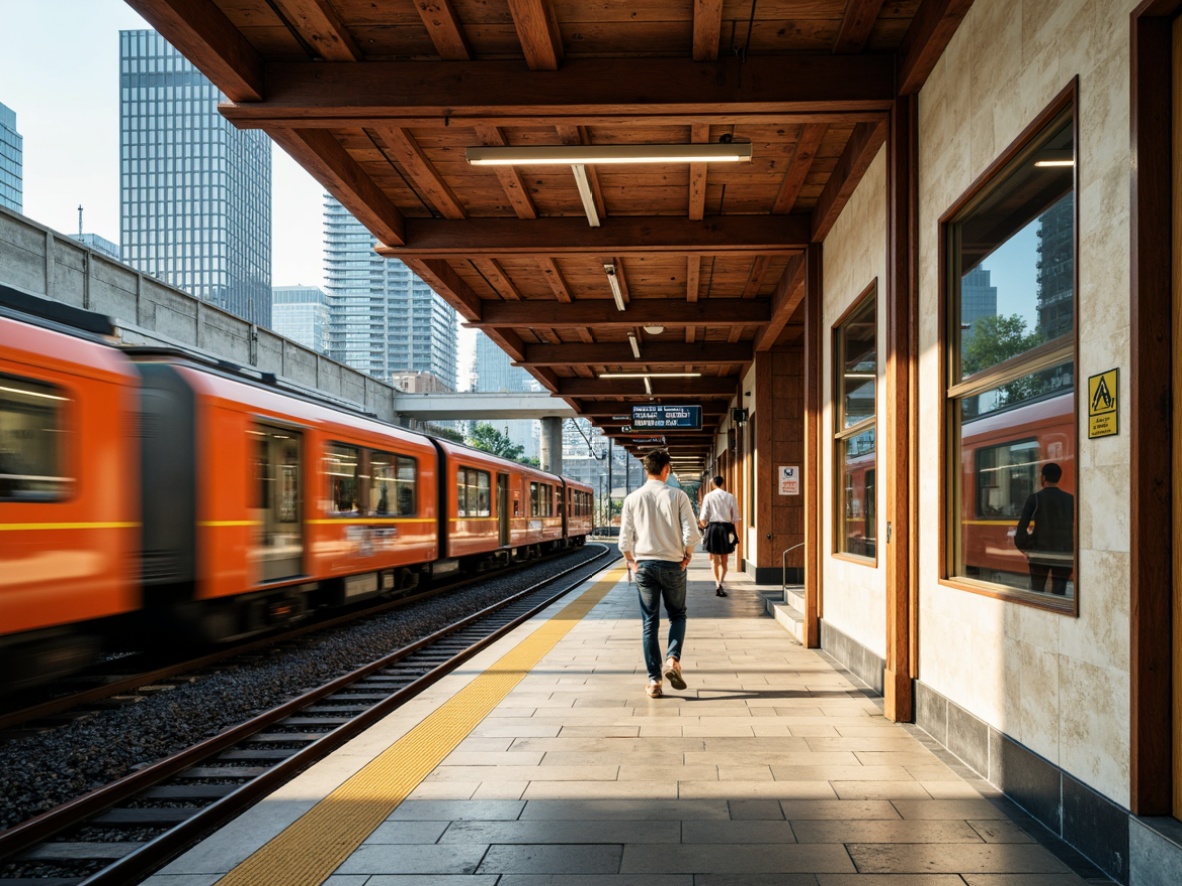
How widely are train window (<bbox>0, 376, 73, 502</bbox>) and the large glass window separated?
210 inches

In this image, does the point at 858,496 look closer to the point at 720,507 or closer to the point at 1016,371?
the point at 1016,371

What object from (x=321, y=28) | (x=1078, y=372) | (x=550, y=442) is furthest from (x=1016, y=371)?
(x=550, y=442)

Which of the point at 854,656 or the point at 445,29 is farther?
the point at 854,656

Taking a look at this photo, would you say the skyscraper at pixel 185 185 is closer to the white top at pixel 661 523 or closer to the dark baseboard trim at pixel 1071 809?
the white top at pixel 661 523

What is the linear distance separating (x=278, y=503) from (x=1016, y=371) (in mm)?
7189

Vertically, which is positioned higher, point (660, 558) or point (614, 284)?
point (614, 284)

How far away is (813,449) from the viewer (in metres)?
9.13

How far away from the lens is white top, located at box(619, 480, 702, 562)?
6.54m

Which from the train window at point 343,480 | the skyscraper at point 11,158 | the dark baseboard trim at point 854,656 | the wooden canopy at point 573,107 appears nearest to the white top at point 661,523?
the dark baseboard trim at point 854,656

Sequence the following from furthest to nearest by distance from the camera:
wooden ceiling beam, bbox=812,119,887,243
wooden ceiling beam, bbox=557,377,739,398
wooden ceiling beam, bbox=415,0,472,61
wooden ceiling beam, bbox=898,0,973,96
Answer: wooden ceiling beam, bbox=557,377,739,398
wooden ceiling beam, bbox=812,119,887,243
wooden ceiling beam, bbox=415,0,472,61
wooden ceiling beam, bbox=898,0,973,96

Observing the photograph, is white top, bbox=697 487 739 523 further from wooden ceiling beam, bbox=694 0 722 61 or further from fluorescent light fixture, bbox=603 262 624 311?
wooden ceiling beam, bbox=694 0 722 61

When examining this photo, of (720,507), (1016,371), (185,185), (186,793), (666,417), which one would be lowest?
(186,793)

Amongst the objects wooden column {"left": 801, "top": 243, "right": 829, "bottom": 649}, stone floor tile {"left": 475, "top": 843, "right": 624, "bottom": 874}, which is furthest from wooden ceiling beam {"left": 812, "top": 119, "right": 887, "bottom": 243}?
stone floor tile {"left": 475, "top": 843, "right": 624, "bottom": 874}

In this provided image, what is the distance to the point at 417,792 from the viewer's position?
4.29 metres
